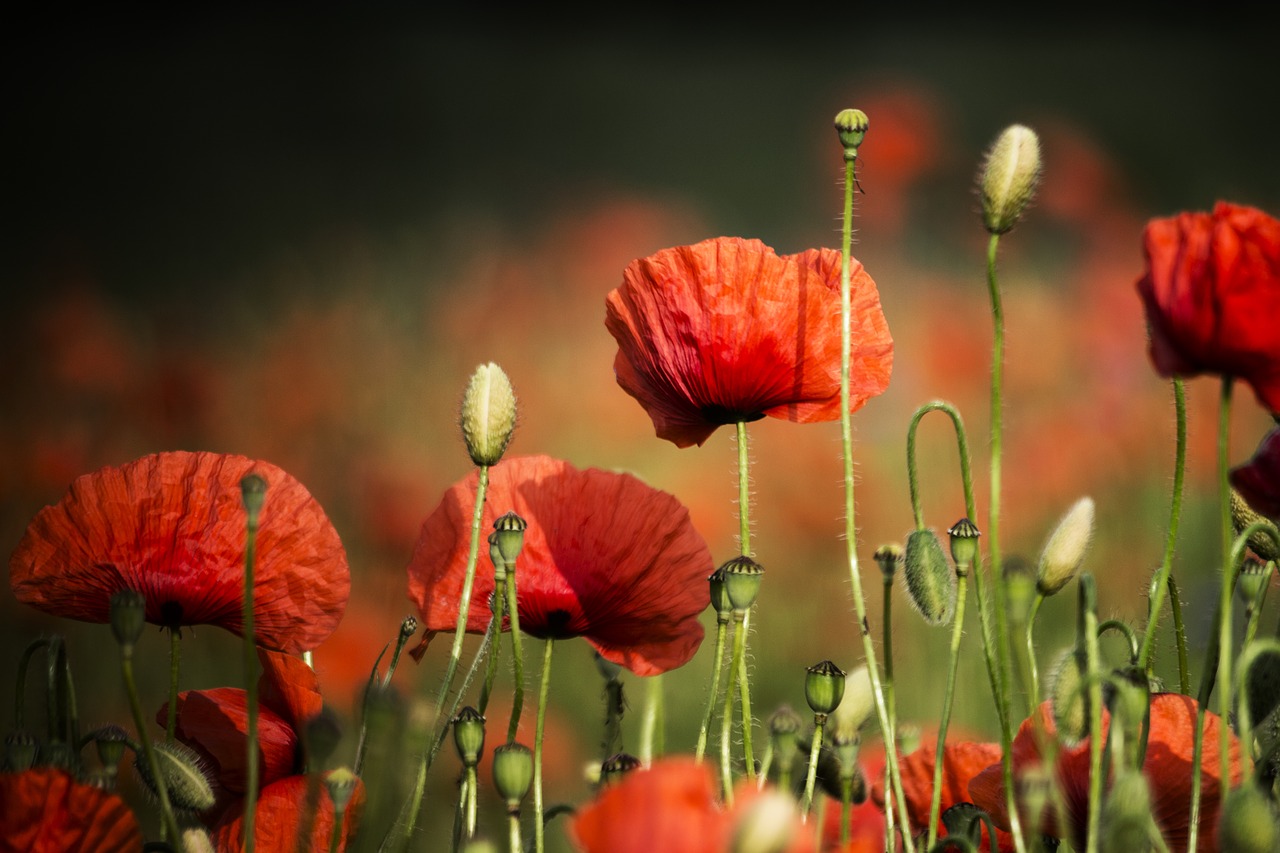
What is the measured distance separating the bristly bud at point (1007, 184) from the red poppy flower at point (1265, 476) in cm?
11

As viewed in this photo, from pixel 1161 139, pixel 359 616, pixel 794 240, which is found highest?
pixel 1161 139

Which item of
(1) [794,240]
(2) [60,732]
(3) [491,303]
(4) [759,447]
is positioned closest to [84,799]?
(2) [60,732]

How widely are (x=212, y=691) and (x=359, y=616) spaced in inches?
36.5

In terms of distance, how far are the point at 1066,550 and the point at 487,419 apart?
7.1 inches

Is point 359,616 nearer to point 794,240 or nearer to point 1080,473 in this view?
point 1080,473

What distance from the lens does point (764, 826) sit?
0.24 meters

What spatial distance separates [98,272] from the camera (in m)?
2.00

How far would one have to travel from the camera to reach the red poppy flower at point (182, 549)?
1.45 ft

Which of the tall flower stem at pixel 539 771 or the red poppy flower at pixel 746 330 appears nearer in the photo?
the tall flower stem at pixel 539 771

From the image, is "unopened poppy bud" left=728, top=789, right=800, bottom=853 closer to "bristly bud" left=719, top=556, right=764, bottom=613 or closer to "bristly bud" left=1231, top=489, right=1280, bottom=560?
"bristly bud" left=719, top=556, right=764, bottom=613

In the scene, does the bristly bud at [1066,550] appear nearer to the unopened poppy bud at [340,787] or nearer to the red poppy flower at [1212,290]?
the red poppy flower at [1212,290]

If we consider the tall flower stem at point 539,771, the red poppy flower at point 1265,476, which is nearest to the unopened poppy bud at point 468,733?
the tall flower stem at point 539,771

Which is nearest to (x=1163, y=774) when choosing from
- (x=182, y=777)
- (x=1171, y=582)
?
(x=1171, y=582)

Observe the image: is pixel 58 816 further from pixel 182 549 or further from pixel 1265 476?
pixel 1265 476
